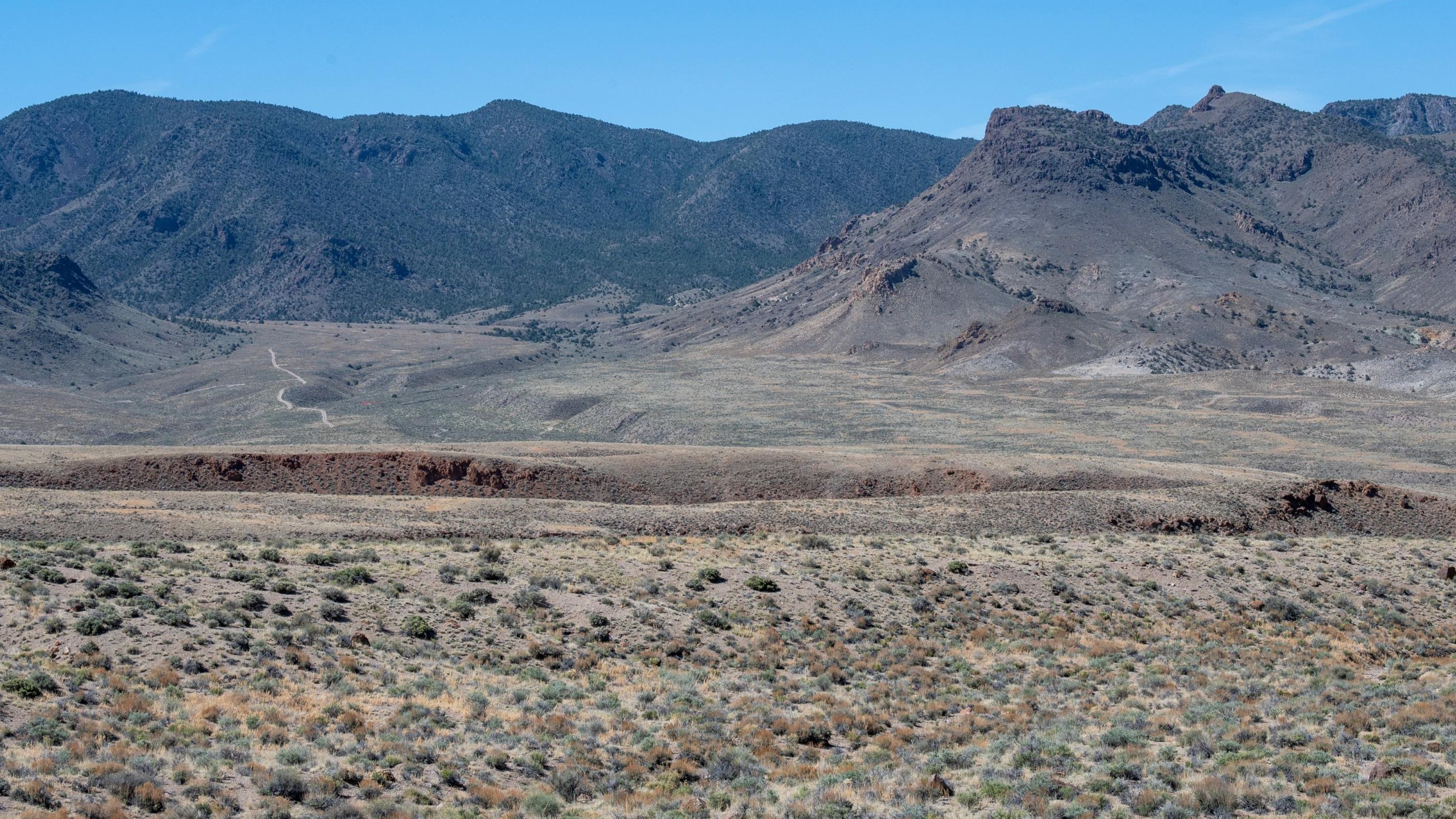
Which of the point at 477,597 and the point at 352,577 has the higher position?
the point at 352,577

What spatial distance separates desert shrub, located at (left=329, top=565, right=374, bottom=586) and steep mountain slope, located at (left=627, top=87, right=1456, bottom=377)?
100111mm

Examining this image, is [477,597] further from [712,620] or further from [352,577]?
[712,620]

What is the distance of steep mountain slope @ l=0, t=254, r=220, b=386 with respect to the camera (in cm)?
12369

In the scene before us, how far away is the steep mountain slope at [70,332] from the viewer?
123688mm

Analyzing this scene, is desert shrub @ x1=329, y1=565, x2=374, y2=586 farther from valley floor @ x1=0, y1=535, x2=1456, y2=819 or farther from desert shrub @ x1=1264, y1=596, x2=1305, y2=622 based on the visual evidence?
desert shrub @ x1=1264, y1=596, x2=1305, y2=622

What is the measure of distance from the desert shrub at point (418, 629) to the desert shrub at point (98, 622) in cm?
494

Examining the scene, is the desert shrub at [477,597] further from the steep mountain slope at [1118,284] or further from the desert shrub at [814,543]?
the steep mountain slope at [1118,284]

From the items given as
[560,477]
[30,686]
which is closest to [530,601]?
[30,686]

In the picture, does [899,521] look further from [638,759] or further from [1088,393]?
[1088,393]

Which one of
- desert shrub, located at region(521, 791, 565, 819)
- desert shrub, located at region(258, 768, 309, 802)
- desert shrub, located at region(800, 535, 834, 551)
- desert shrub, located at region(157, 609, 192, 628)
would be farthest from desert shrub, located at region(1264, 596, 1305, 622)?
desert shrub, located at region(157, 609, 192, 628)

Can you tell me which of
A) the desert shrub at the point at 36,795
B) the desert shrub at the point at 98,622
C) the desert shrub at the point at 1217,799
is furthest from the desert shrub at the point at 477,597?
the desert shrub at the point at 1217,799

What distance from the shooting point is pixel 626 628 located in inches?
967

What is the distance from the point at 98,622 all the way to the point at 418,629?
544 centimetres

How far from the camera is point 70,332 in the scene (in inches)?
5404
